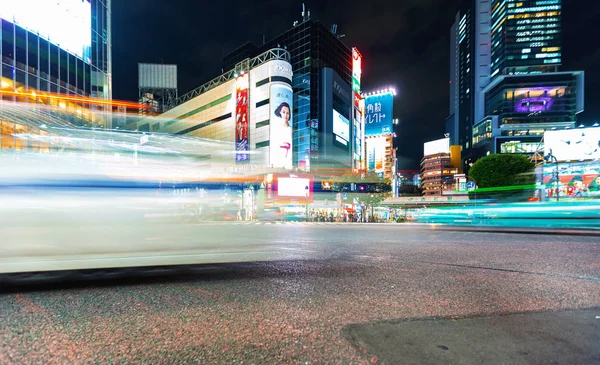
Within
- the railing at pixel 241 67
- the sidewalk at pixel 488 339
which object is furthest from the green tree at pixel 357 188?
the sidewalk at pixel 488 339

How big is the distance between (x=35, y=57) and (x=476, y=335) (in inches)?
1185

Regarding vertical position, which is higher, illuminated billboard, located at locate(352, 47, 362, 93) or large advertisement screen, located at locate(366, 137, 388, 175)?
illuminated billboard, located at locate(352, 47, 362, 93)

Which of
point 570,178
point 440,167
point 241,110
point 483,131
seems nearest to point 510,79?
point 483,131

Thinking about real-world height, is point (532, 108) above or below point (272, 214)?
above

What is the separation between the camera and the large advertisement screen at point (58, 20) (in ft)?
67.4

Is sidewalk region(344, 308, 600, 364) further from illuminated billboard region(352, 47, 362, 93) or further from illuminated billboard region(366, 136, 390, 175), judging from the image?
illuminated billboard region(366, 136, 390, 175)

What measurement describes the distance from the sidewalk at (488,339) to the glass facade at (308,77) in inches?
1841

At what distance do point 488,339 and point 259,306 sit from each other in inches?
86.2

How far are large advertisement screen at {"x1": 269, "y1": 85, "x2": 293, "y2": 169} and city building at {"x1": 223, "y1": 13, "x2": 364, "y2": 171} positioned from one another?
15.6 ft

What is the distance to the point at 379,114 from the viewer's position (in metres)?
98.0

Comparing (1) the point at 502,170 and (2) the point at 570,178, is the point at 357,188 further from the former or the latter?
(2) the point at 570,178

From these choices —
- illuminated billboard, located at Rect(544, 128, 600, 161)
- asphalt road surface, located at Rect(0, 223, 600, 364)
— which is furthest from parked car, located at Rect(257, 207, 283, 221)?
illuminated billboard, located at Rect(544, 128, 600, 161)

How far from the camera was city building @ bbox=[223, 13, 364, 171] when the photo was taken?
5225cm

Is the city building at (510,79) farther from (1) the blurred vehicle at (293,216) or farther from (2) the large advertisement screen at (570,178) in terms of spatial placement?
(1) the blurred vehicle at (293,216)
